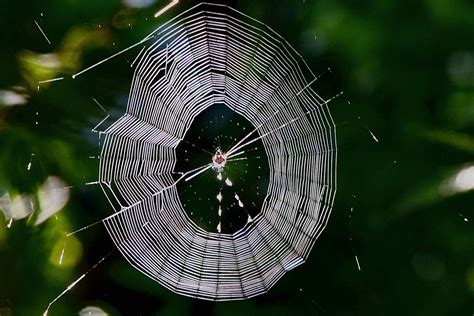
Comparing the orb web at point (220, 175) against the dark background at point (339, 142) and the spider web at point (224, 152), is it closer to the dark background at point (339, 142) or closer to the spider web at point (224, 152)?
the spider web at point (224, 152)

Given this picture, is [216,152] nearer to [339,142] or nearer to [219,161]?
[219,161]

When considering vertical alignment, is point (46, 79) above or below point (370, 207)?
above

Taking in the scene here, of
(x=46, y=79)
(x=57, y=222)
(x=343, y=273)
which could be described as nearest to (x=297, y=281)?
(x=343, y=273)

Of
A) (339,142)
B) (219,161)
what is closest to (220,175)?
(219,161)

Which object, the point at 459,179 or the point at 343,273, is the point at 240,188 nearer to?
the point at 343,273

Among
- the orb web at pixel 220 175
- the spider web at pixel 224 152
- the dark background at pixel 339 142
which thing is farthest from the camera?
the orb web at pixel 220 175

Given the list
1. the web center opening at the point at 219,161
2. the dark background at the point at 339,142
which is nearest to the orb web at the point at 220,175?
the web center opening at the point at 219,161

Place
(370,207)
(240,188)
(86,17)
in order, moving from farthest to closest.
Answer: (240,188) < (370,207) < (86,17)
